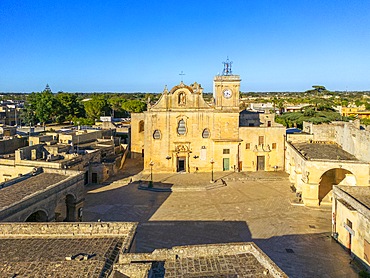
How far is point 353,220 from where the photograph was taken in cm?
1581

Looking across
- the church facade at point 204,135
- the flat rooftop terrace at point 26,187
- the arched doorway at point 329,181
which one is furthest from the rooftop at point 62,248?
the church facade at point 204,135

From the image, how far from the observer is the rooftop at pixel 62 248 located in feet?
29.8

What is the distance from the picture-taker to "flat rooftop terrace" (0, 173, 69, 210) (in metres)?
15.1

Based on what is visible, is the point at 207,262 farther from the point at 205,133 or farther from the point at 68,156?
the point at 205,133

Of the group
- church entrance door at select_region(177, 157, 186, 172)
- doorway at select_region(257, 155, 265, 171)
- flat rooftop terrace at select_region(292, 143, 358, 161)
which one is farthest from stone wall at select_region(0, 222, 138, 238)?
doorway at select_region(257, 155, 265, 171)

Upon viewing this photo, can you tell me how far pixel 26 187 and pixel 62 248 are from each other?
806cm

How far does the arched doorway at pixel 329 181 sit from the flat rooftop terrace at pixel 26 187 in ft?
60.2

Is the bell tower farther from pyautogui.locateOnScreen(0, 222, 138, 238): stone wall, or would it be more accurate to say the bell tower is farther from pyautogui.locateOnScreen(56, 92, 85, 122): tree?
pyautogui.locateOnScreen(56, 92, 85, 122): tree

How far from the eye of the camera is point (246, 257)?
32.3 ft

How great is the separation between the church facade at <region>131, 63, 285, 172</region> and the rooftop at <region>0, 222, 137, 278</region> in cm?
2195

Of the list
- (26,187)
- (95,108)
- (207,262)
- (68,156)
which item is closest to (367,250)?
(207,262)

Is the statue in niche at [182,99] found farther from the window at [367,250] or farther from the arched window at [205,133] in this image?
the window at [367,250]

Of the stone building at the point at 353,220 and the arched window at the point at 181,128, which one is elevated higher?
the arched window at the point at 181,128

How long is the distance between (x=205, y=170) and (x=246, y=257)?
23.8 m
